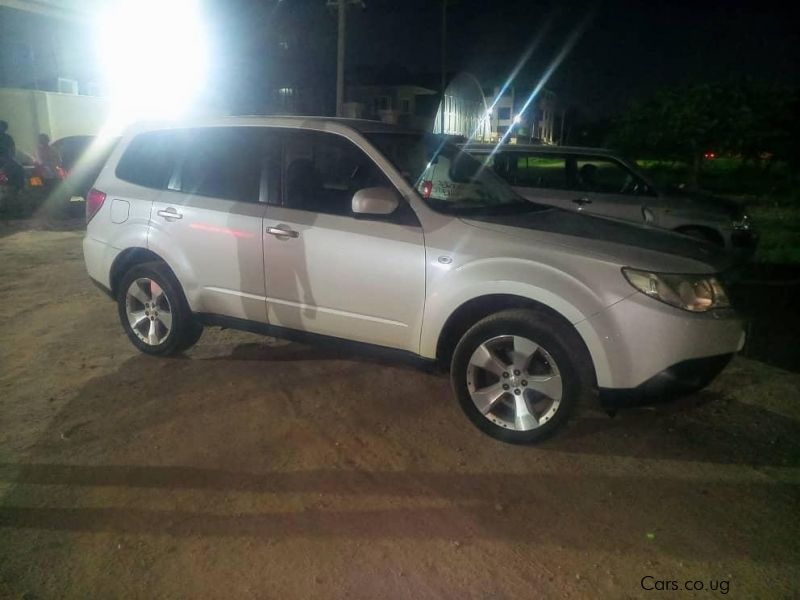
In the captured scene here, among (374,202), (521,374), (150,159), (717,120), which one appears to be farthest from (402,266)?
(717,120)

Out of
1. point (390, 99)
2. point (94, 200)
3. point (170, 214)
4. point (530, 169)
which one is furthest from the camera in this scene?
point (390, 99)

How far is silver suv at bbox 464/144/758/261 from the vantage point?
7.82m

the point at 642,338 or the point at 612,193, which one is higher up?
the point at 612,193

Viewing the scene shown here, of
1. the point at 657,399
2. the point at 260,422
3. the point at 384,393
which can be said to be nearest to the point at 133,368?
the point at 260,422

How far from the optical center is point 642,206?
780 centimetres

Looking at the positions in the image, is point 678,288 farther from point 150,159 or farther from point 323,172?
point 150,159

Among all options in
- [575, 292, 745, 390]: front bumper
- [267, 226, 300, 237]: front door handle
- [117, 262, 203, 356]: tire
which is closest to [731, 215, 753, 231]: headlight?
[575, 292, 745, 390]: front bumper

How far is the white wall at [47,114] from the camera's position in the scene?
1662cm

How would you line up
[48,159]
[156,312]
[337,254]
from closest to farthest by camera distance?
[337,254]
[156,312]
[48,159]

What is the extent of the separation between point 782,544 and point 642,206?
5450mm

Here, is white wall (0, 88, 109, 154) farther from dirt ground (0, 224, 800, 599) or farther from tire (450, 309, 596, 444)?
tire (450, 309, 596, 444)

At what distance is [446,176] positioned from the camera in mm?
4738

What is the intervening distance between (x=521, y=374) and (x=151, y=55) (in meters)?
18.0

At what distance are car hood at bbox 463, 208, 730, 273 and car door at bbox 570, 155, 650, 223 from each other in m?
3.49
